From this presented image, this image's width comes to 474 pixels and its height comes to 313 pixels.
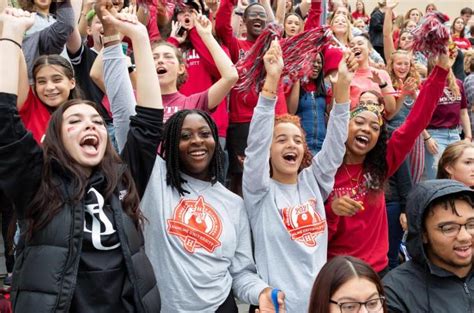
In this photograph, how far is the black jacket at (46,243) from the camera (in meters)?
2.40

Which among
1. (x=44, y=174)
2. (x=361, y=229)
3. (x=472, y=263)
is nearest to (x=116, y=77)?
(x=44, y=174)

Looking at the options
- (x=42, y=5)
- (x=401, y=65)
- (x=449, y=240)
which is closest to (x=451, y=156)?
(x=449, y=240)

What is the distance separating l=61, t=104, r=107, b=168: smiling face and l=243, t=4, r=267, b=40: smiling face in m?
3.12

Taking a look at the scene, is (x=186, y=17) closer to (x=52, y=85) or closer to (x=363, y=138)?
(x=52, y=85)

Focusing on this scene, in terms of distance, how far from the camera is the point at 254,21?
5695 mm

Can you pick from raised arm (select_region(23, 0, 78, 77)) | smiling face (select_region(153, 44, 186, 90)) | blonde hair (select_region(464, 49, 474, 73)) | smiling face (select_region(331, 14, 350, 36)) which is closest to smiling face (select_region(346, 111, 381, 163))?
smiling face (select_region(153, 44, 186, 90))

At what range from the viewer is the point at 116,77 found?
3168 mm

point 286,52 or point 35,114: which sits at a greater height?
point 286,52

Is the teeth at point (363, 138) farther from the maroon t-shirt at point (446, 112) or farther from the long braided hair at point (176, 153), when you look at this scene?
the maroon t-shirt at point (446, 112)

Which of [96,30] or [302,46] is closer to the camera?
[302,46]

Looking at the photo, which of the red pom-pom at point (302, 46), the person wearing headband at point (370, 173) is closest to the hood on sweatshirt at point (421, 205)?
the person wearing headband at point (370, 173)

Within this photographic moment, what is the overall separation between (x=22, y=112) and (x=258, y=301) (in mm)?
1821

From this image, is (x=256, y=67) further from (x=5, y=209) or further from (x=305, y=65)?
(x=5, y=209)

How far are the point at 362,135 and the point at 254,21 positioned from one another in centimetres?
227
